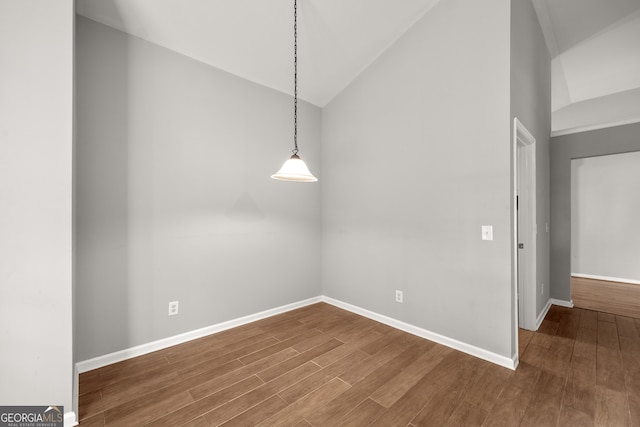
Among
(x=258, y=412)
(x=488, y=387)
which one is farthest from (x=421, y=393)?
(x=258, y=412)

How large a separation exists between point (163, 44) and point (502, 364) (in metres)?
4.37

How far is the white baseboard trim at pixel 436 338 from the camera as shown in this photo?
2287mm

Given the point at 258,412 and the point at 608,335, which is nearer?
the point at 258,412

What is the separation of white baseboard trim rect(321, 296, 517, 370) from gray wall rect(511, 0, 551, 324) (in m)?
1.31

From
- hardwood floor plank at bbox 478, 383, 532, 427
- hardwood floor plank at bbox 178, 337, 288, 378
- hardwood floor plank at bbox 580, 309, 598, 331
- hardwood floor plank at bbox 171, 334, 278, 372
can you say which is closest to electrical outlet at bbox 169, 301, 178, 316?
hardwood floor plank at bbox 171, 334, 278, 372

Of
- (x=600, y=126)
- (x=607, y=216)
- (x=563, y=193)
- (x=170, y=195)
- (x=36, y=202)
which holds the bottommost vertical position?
(x=607, y=216)

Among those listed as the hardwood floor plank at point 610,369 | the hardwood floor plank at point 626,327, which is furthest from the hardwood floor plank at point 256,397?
the hardwood floor plank at point 626,327

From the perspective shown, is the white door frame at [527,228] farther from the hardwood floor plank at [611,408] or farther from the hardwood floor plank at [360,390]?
the hardwood floor plank at [360,390]

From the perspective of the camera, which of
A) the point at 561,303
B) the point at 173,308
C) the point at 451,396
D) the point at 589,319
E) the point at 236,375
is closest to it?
the point at 451,396

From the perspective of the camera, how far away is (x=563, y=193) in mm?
3777

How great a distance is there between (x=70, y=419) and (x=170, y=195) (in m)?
1.79

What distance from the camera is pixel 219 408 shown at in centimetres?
180

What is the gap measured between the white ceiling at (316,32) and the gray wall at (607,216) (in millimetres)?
2017

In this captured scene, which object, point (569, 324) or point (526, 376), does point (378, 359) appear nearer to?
point (526, 376)
